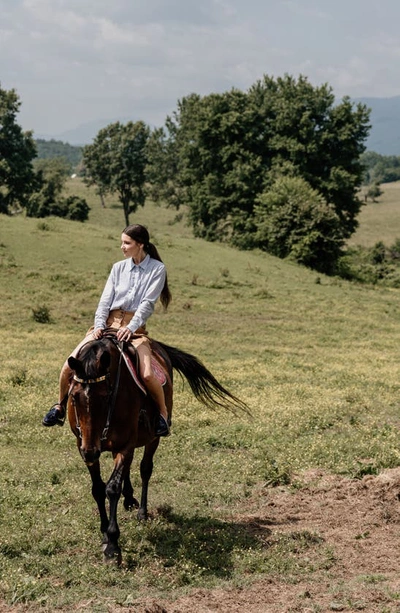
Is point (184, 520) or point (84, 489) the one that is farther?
point (84, 489)

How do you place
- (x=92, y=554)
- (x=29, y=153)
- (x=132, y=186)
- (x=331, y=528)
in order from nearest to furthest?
1. (x=92, y=554)
2. (x=331, y=528)
3. (x=29, y=153)
4. (x=132, y=186)

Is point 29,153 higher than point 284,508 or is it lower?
higher

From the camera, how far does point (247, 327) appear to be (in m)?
28.3

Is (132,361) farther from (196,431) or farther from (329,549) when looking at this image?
(196,431)

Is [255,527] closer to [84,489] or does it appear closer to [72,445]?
[84,489]

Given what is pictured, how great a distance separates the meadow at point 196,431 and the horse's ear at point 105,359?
214 centimetres

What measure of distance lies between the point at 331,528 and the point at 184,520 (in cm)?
187

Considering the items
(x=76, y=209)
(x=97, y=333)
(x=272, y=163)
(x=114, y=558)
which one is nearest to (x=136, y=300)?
(x=97, y=333)

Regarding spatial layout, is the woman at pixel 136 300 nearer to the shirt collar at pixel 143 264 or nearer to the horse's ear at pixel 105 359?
the shirt collar at pixel 143 264

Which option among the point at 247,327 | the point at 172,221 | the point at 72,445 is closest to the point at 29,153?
the point at 172,221

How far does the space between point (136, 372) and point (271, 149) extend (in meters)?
52.7

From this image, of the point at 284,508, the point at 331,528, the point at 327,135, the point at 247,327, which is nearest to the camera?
the point at 331,528

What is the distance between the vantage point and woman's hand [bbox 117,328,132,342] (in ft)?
25.3

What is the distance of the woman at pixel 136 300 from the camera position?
25.9 feet
